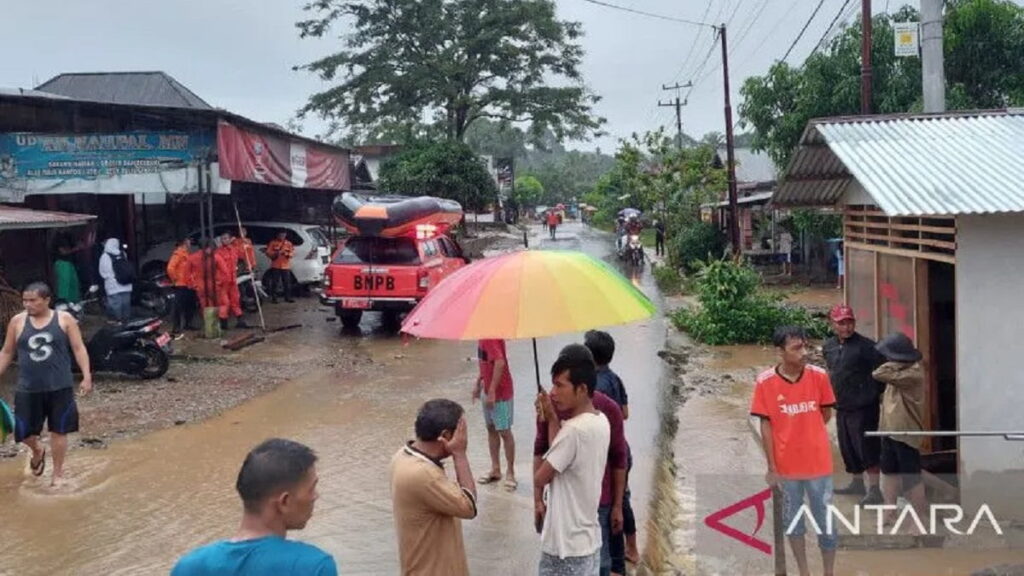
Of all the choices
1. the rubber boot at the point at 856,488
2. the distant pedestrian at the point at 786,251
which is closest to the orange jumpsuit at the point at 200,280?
the rubber boot at the point at 856,488

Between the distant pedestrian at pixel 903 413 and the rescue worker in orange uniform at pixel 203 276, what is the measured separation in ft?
34.7

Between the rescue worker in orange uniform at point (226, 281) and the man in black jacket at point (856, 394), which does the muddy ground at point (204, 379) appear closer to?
the rescue worker in orange uniform at point (226, 281)

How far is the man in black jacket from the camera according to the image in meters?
6.09

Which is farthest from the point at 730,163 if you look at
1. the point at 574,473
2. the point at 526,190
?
the point at 526,190

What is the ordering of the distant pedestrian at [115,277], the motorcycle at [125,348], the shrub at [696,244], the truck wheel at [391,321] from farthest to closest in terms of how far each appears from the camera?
the shrub at [696,244], the truck wheel at [391,321], the distant pedestrian at [115,277], the motorcycle at [125,348]

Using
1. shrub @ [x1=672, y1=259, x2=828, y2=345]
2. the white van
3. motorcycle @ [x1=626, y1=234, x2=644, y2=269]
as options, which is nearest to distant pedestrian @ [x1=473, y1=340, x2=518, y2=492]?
shrub @ [x1=672, y1=259, x2=828, y2=345]

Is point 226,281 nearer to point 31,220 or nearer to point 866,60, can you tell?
point 31,220

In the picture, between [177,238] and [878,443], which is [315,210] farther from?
[878,443]

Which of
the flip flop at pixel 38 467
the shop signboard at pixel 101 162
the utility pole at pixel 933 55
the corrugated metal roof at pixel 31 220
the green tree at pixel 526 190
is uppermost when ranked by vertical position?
the green tree at pixel 526 190

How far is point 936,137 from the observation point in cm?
771

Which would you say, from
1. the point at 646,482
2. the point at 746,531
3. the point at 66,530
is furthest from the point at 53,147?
the point at 746,531

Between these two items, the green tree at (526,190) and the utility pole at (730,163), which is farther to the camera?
the green tree at (526,190)

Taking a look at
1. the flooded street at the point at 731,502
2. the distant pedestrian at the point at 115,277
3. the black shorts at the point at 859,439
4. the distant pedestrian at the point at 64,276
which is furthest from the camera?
the distant pedestrian at the point at 64,276

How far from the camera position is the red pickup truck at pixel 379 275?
14.7 meters
